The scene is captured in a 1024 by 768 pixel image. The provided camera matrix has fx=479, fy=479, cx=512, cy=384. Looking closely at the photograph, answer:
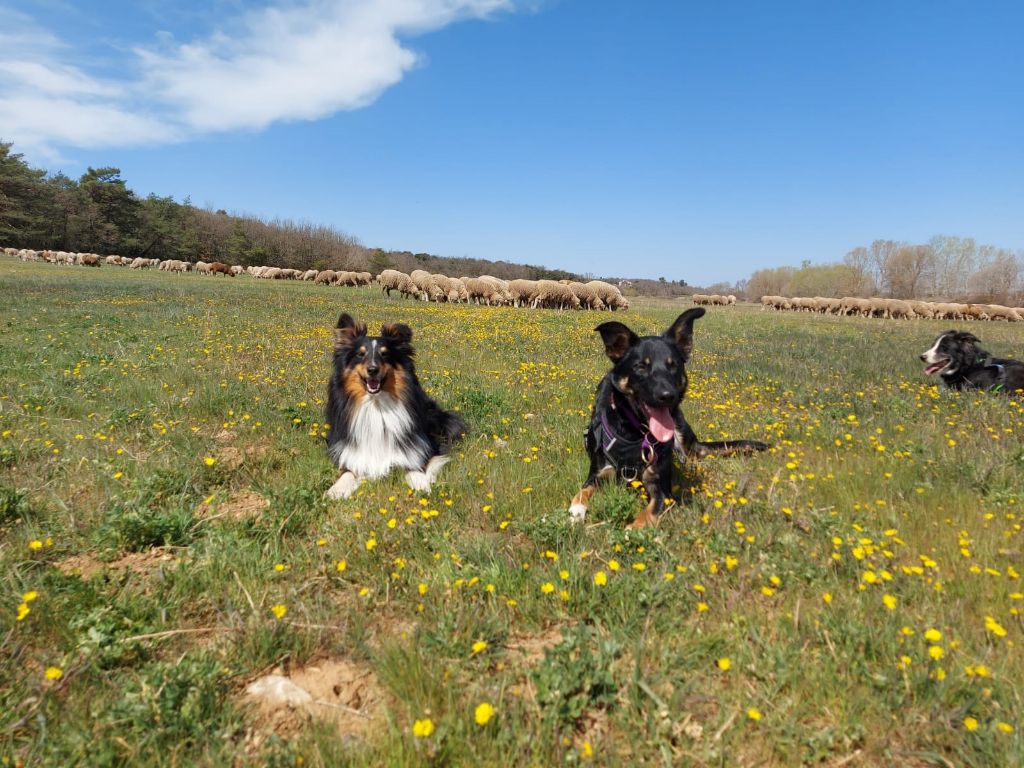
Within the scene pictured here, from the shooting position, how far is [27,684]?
7.66 feet

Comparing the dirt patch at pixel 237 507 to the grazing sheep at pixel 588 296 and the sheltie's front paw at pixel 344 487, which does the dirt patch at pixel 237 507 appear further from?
the grazing sheep at pixel 588 296

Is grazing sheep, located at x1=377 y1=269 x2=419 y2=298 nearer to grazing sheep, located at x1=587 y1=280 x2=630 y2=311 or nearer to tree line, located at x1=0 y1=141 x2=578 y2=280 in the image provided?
grazing sheep, located at x1=587 y1=280 x2=630 y2=311

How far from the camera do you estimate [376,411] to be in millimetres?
5270

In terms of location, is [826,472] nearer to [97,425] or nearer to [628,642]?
[628,642]

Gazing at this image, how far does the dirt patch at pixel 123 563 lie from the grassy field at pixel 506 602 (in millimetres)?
28

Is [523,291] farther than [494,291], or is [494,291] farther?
[523,291]

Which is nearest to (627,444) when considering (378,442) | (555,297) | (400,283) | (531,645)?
(531,645)

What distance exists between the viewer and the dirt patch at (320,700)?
2234mm

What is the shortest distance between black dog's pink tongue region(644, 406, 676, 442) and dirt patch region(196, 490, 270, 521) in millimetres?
3491

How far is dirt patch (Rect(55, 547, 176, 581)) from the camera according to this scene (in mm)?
3387

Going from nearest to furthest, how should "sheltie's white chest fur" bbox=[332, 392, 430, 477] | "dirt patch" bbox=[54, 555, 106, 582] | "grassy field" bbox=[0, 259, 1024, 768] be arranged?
"grassy field" bbox=[0, 259, 1024, 768], "dirt patch" bbox=[54, 555, 106, 582], "sheltie's white chest fur" bbox=[332, 392, 430, 477]

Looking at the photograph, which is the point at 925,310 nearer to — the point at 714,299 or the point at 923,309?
the point at 923,309

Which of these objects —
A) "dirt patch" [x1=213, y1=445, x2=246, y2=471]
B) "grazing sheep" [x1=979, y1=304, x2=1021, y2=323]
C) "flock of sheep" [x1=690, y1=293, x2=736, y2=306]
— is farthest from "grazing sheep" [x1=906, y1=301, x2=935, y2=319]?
"dirt patch" [x1=213, y1=445, x2=246, y2=471]

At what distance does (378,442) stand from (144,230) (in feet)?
349
